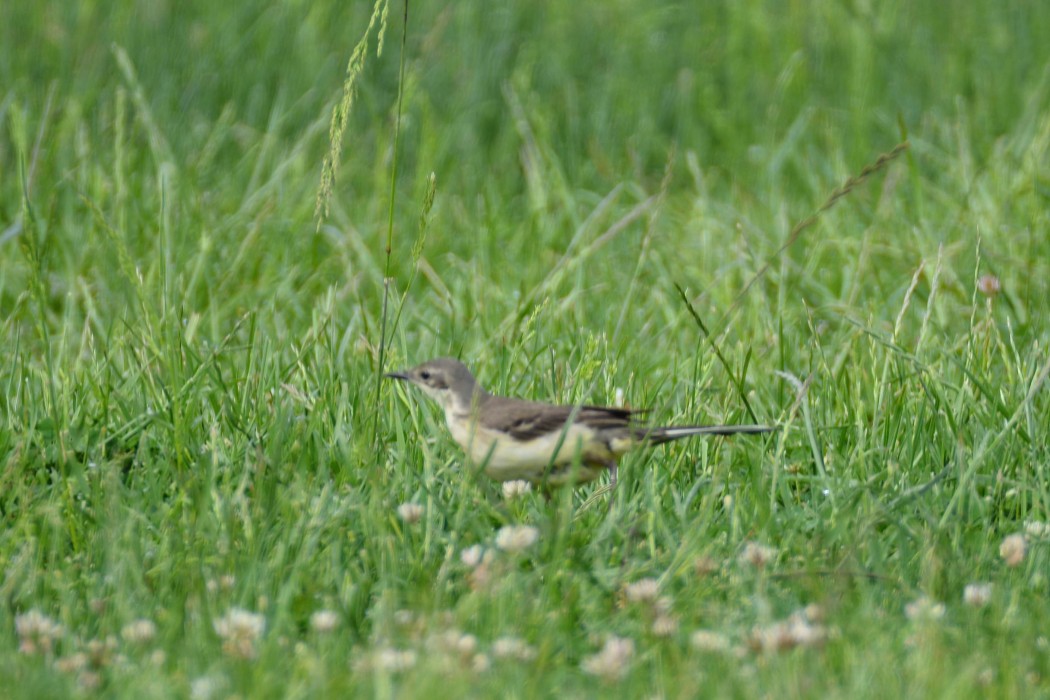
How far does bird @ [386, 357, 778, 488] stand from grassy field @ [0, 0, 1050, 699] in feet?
0.33

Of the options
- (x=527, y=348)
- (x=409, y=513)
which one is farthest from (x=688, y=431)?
(x=527, y=348)

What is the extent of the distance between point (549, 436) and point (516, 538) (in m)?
0.50

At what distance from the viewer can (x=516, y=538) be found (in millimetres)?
3713

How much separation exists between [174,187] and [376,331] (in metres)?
2.05

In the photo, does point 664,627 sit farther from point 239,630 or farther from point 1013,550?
point 1013,550

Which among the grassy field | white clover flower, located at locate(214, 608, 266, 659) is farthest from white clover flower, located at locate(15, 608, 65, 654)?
white clover flower, located at locate(214, 608, 266, 659)

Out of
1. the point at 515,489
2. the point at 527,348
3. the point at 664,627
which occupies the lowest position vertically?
the point at 527,348

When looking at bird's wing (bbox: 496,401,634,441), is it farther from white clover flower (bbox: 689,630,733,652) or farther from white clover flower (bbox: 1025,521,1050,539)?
white clover flower (bbox: 1025,521,1050,539)

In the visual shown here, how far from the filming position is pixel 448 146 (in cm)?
885

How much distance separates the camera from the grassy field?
3.37 meters

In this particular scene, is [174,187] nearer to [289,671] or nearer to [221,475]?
[221,475]

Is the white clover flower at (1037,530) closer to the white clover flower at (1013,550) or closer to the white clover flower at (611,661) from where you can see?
the white clover flower at (1013,550)

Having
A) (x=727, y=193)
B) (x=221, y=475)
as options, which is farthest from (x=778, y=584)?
(x=727, y=193)

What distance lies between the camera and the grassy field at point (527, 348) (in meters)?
3.37
